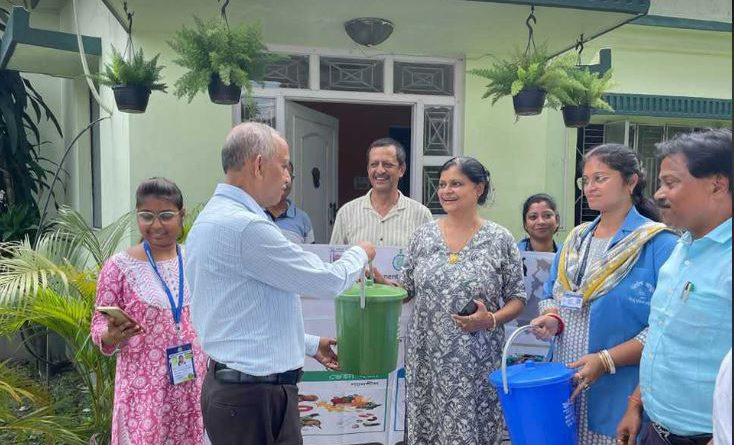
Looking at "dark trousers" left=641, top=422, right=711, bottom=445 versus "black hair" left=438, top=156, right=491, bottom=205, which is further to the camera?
"black hair" left=438, top=156, right=491, bottom=205

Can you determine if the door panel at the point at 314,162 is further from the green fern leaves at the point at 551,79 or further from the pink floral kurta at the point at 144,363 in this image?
the pink floral kurta at the point at 144,363

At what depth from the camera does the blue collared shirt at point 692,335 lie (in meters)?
1.69

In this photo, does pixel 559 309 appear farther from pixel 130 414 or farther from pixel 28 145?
pixel 28 145

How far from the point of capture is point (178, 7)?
3.96 metres

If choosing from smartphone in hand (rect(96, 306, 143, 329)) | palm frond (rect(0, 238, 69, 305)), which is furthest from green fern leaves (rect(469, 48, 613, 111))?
palm frond (rect(0, 238, 69, 305))

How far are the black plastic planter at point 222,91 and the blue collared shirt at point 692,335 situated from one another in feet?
9.13

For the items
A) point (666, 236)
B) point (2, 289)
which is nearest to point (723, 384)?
point (666, 236)

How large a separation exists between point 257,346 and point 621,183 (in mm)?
1554

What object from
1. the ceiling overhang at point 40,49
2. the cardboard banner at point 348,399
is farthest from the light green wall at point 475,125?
the cardboard banner at point 348,399

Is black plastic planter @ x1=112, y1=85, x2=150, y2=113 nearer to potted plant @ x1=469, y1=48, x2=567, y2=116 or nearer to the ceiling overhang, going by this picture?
the ceiling overhang

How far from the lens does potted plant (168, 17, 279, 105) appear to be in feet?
11.8

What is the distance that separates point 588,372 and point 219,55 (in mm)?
2718

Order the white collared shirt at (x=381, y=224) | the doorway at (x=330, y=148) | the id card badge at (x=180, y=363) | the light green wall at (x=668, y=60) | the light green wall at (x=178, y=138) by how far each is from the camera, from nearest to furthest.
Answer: the id card badge at (x=180, y=363), the white collared shirt at (x=381, y=224), the light green wall at (x=178, y=138), the doorway at (x=330, y=148), the light green wall at (x=668, y=60)

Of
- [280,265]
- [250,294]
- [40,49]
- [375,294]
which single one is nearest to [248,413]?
[250,294]
